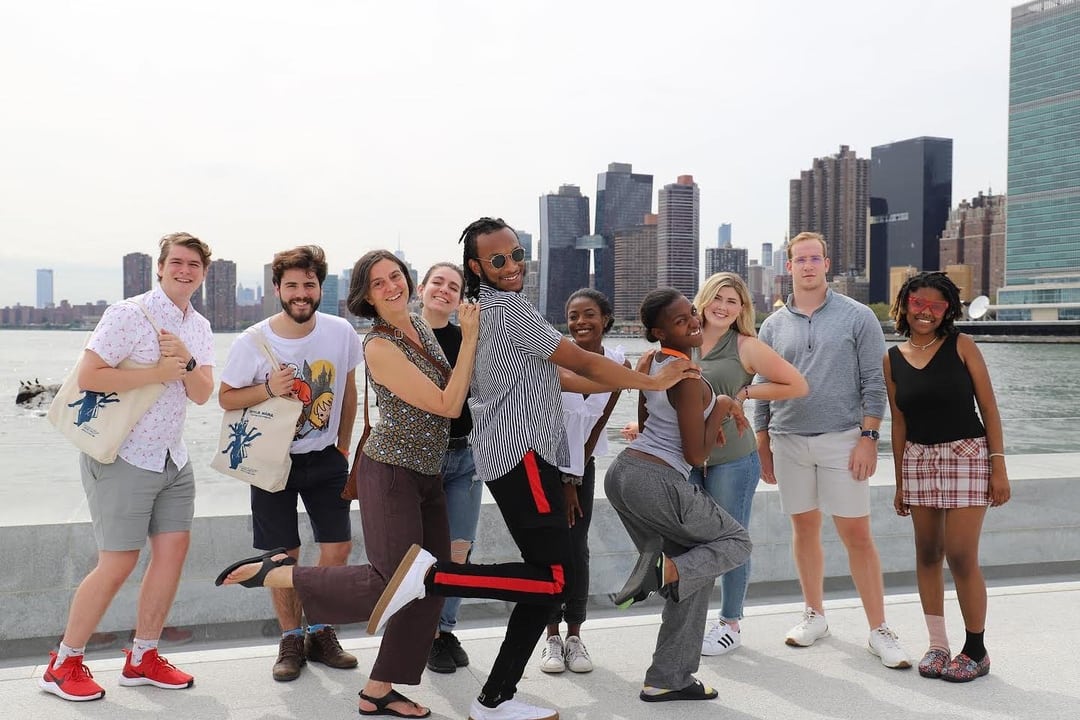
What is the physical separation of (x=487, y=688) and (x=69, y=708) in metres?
1.48

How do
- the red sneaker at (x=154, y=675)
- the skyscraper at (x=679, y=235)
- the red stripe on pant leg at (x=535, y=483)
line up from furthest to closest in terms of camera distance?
the skyscraper at (x=679, y=235) < the red sneaker at (x=154, y=675) < the red stripe on pant leg at (x=535, y=483)

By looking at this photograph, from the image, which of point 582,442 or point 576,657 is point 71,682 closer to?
point 576,657

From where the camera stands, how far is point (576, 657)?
355 centimetres

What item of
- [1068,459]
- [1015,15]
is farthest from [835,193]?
[1068,459]

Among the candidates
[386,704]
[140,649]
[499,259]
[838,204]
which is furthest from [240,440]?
[838,204]

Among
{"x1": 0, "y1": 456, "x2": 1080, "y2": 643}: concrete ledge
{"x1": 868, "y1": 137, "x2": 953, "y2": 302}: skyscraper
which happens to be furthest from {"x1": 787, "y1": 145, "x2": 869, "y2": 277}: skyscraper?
{"x1": 0, "y1": 456, "x2": 1080, "y2": 643}: concrete ledge

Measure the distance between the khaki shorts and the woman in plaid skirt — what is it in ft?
0.65

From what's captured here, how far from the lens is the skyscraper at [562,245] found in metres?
57.5

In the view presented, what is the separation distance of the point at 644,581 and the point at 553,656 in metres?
0.75

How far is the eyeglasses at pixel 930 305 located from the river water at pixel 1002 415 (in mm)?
3903

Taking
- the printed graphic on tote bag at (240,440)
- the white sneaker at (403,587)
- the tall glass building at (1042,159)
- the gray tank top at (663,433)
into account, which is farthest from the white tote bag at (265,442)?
the tall glass building at (1042,159)

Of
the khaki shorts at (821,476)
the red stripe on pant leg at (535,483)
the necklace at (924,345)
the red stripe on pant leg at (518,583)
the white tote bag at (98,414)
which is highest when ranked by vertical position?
the necklace at (924,345)

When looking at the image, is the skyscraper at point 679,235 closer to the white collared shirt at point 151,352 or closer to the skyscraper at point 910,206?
the skyscraper at point 910,206

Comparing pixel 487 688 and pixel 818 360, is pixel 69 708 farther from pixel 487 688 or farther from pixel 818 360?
pixel 818 360
